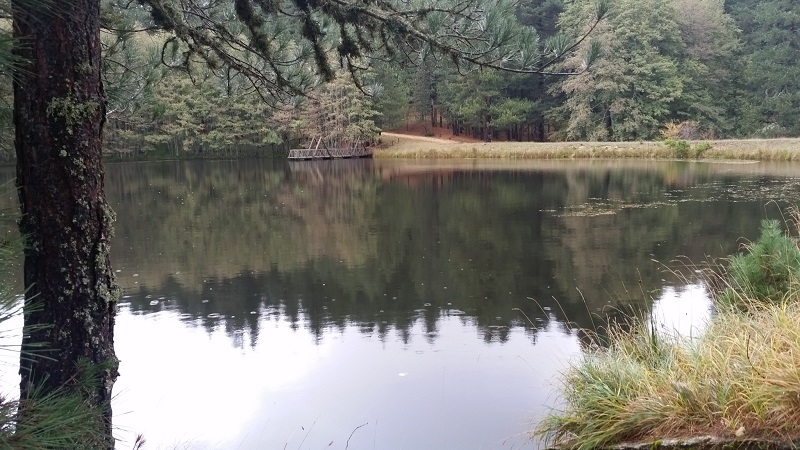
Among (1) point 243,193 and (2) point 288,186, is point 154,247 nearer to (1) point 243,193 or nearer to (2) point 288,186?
(1) point 243,193

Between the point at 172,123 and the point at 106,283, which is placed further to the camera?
the point at 172,123

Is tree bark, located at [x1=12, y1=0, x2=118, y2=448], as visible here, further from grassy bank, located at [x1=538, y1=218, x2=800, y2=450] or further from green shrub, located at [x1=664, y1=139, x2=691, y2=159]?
green shrub, located at [x1=664, y1=139, x2=691, y2=159]

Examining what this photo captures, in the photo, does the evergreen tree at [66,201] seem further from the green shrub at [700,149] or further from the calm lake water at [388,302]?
the green shrub at [700,149]

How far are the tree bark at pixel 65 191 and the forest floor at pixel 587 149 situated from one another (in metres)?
25.8

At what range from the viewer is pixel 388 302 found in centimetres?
765

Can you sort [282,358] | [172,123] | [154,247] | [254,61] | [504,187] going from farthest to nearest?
[172,123] < [504,187] < [154,247] < [282,358] < [254,61]

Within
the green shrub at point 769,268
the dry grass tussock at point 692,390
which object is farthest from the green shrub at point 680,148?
the dry grass tussock at point 692,390

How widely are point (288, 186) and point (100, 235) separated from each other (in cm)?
1898

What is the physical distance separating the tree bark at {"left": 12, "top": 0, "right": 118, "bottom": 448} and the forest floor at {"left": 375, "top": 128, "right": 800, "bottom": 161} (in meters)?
25.8

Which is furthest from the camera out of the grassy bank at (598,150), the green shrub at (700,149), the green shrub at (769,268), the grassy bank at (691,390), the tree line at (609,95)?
the tree line at (609,95)

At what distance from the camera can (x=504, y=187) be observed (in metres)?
18.6

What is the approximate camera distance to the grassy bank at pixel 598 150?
24497 millimetres

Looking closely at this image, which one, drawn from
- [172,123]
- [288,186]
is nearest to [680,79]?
[288,186]

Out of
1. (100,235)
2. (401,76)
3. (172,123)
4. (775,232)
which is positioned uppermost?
(401,76)
